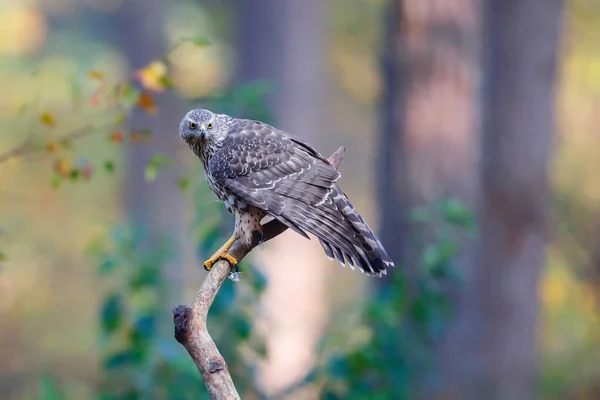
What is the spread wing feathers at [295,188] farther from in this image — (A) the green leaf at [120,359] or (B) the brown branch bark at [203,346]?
(A) the green leaf at [120,359]

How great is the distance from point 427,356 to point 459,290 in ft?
6.38

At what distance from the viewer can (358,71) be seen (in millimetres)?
20422

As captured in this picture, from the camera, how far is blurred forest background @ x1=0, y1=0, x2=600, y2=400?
4.91m

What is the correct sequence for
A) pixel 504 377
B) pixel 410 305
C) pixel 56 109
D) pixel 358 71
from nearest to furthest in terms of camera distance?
pixel 410 305 < pixel 504 377 < pixel 56 109 < pixel 358 71

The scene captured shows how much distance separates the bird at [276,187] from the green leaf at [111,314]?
3.59 ft

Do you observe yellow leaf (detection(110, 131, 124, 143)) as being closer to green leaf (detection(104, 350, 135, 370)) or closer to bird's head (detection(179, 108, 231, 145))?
bird's head (detection(179, 108, 231, 145))

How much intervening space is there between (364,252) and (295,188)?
20.8 inches

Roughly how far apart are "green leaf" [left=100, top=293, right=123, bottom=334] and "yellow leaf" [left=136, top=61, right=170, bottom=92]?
1.37 metres

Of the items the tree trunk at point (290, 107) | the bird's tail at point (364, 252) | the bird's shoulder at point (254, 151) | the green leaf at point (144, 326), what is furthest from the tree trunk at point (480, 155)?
the bird's tail at point (364, 252)

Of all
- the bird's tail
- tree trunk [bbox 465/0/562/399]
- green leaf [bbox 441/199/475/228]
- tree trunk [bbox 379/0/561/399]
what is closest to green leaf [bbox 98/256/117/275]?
the bird's tail

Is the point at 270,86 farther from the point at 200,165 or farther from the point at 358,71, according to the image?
the point at 358,71

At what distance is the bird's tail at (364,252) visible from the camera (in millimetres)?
3645

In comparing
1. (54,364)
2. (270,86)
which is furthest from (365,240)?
(54,364)

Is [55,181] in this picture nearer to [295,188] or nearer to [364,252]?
[295,188]
